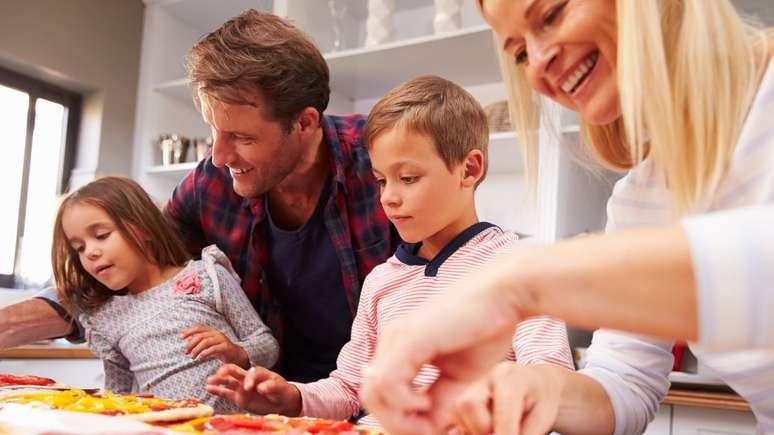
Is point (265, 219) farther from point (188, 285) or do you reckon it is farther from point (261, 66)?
point (261, 66)

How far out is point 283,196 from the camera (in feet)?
5.44

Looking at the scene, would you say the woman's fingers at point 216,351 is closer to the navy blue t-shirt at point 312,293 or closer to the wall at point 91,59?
the navy blue t-shirt at point 312,293

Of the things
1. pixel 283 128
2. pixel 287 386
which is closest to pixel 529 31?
pixel 287 386

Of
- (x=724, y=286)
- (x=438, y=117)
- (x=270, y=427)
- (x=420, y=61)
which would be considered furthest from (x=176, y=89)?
(x=724, y=286)

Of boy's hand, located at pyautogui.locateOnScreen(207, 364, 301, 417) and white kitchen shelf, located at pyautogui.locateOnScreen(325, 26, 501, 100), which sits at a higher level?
white kitchen shelf, located at pyautogui.locateOnScreen(325, 26, 501, 100)

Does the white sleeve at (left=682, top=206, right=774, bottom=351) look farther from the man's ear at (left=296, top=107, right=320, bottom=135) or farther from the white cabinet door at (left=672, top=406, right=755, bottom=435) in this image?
the white cabinet door at (left=672, top=406, right=755, bottom=435)

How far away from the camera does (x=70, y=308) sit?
1663mm

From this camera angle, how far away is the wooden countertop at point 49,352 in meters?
2.27

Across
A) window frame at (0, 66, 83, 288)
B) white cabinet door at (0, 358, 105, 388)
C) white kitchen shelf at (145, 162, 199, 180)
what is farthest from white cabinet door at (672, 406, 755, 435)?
window frame at (0, 66, 83, 288)

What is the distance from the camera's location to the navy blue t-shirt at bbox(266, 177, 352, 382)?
1.54 metres

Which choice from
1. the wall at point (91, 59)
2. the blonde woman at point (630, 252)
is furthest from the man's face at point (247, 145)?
the wall at point (91, 59)

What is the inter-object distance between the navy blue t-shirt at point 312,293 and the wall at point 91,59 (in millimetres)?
1940

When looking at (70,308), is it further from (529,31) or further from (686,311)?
(686,311)

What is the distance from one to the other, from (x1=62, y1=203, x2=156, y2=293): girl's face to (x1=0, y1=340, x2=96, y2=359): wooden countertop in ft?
2.59
